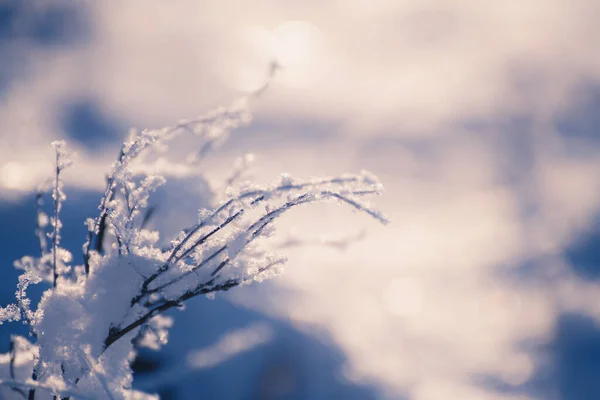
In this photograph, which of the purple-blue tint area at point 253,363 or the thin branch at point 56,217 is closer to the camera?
the thin branch at point 56,217

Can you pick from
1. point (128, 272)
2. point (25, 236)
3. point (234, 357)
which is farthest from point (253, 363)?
point (128, 272)

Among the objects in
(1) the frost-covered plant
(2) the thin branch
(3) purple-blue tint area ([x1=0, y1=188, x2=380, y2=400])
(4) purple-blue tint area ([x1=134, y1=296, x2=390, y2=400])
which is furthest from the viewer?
(4) purple-blue tint area ([x1=134, y1=296, x2=390, y2=400])

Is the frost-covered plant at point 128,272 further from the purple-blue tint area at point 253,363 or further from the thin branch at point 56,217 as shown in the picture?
the purple-blue tint area at point 253,363

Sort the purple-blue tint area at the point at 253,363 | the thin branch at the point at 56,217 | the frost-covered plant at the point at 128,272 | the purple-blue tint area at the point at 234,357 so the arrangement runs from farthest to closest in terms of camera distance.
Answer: the purple-blue tint area at the point at 253,363 < the purple-blue tint area at the point at 234,357 < the thin branch at the point at 56,217 < the frost-covered plant at the point at 128,272

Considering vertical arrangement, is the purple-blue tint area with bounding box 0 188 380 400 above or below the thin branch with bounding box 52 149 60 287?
above

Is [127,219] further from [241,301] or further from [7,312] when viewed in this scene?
[241,301]

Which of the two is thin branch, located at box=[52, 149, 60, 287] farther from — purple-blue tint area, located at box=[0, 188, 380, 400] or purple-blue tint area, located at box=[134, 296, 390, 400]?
purple-blue tint area, located at box=[134, 296, 390, 400]

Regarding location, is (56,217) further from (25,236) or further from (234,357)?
(234,357)

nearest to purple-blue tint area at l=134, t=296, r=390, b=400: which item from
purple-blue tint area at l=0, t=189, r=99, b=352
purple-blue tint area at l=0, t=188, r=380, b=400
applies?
purple-blue tint area at l=0, t=188, r=380, b=400

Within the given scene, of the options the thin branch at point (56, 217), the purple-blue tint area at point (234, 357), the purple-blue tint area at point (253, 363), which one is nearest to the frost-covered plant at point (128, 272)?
the thin branch at point (56, 217)

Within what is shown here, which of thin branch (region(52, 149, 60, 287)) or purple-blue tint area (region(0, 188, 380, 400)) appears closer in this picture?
thin branch (region(52, 149, 60, 287))
